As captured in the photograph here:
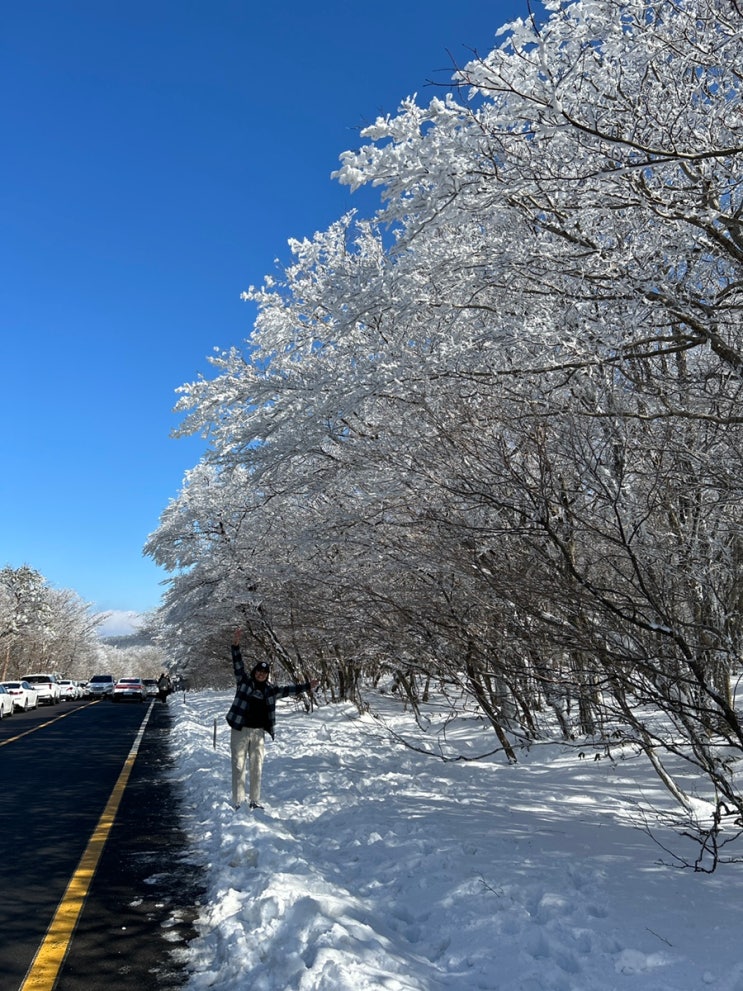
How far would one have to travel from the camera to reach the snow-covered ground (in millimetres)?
4000

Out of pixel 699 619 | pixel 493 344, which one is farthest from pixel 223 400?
pixel 699 619

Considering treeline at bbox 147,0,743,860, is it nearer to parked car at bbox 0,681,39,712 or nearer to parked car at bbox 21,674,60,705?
parked car at bbox 0,681,39,712

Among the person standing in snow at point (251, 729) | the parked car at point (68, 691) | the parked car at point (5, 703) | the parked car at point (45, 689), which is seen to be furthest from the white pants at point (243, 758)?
the parked car at point (68, 691)

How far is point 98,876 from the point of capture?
603 centimetres

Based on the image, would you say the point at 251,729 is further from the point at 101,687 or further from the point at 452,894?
the point at 101,687

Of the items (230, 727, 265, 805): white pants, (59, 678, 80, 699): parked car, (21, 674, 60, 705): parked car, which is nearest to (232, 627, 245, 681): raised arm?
(230, 727, 265, 805): white pants

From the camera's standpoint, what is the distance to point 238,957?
13.5 feet

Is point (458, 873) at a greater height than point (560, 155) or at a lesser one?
lesser

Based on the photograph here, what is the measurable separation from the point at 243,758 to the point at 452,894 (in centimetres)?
361

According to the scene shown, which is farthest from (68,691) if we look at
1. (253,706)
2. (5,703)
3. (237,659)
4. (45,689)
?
(253,706)

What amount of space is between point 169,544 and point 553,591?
21.0 m

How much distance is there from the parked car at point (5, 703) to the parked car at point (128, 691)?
13719 mm

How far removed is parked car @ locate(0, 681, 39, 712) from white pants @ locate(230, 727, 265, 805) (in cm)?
2464

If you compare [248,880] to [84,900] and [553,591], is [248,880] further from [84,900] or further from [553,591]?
[553,591]
